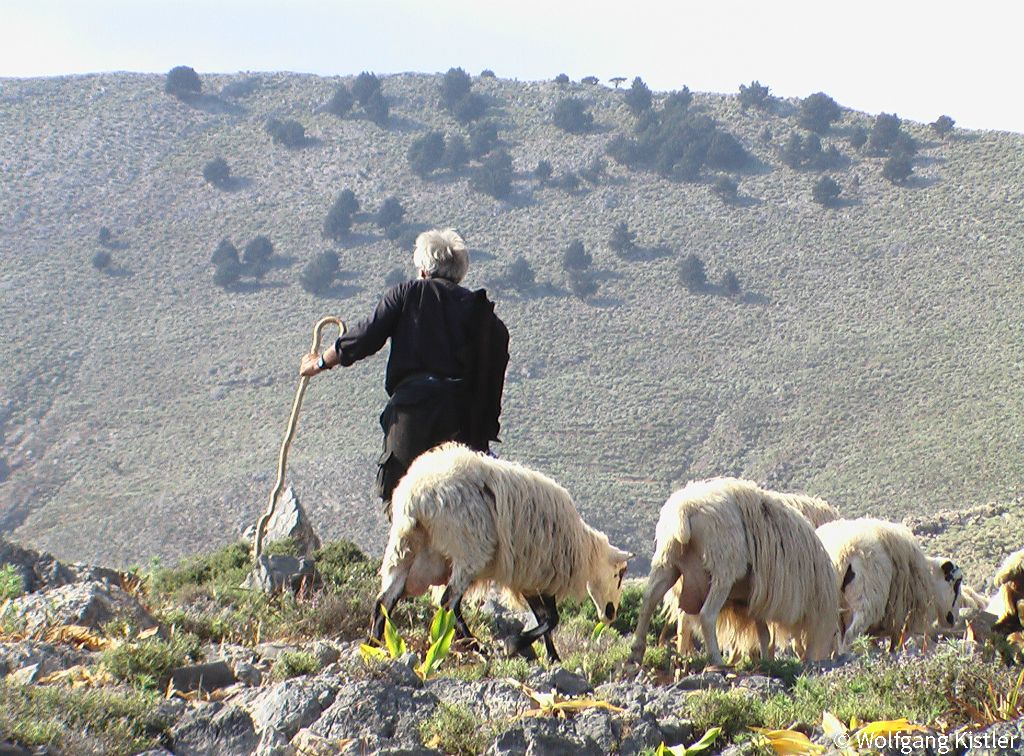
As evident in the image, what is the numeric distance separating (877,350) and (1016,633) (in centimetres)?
5253

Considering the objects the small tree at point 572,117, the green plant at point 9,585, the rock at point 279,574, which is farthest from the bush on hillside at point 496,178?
the green plant at point 9,585

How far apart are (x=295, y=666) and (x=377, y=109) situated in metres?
90.4

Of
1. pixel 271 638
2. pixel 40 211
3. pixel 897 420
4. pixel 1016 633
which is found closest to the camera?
pixel 271 638

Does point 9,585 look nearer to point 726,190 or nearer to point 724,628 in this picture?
point 724,628

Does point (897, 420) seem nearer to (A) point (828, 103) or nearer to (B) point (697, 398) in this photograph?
(B) point (697, 398)

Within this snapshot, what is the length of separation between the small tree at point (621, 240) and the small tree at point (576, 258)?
2.25 meters

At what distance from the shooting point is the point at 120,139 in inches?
3506

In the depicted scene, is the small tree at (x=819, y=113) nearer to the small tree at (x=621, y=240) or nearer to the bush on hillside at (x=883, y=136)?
the bush on hillside at (x=883, y=136)

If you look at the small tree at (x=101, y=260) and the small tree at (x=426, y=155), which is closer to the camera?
the small tree at (x=101, y=260)

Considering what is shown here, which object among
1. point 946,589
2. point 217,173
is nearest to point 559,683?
point 946,589

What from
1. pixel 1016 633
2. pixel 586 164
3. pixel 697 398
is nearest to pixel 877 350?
pixel 697 398

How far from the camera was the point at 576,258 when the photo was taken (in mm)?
71875

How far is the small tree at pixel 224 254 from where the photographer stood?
243 feet

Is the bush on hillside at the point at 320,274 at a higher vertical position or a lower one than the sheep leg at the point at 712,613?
lower
